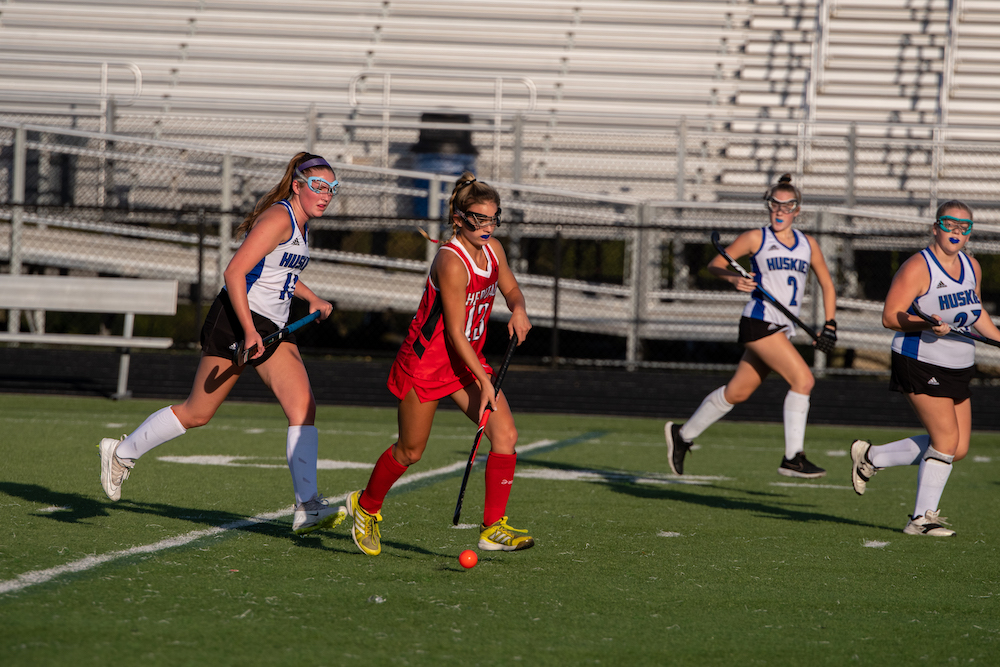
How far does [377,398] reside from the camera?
41.0 ft

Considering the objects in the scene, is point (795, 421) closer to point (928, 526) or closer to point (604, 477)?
point (604, 477)

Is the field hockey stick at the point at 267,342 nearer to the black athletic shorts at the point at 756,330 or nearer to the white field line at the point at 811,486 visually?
the black athletic shorts at the point at 756,330

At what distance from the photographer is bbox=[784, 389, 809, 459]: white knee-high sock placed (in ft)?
23.9

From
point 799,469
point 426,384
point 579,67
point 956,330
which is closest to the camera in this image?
point 426,384

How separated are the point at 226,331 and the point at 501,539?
1600 millimetres

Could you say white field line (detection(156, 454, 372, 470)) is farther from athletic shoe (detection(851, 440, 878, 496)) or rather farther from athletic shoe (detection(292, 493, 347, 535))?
athletic shoe (detection(851, 440, 878, 496))

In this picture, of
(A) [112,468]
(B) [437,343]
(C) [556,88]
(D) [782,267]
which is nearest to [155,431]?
(A) [112,468]

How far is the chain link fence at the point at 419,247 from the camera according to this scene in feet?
43.9

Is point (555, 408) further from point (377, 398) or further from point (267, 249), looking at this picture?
point (267, 249)

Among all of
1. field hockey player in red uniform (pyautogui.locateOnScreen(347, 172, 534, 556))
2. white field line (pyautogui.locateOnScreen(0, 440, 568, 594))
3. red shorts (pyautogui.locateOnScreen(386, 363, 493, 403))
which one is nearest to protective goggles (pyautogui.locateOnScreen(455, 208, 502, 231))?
field hockey player in red uniform (pyautogui.locateOnScreen(347, 172, 534, 556))

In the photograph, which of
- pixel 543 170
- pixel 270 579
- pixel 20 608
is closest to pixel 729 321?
pixel 543 170

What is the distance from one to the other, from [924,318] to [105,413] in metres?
8.07

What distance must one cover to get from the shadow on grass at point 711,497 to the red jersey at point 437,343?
2.56 m

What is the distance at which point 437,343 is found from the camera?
4.63 m
